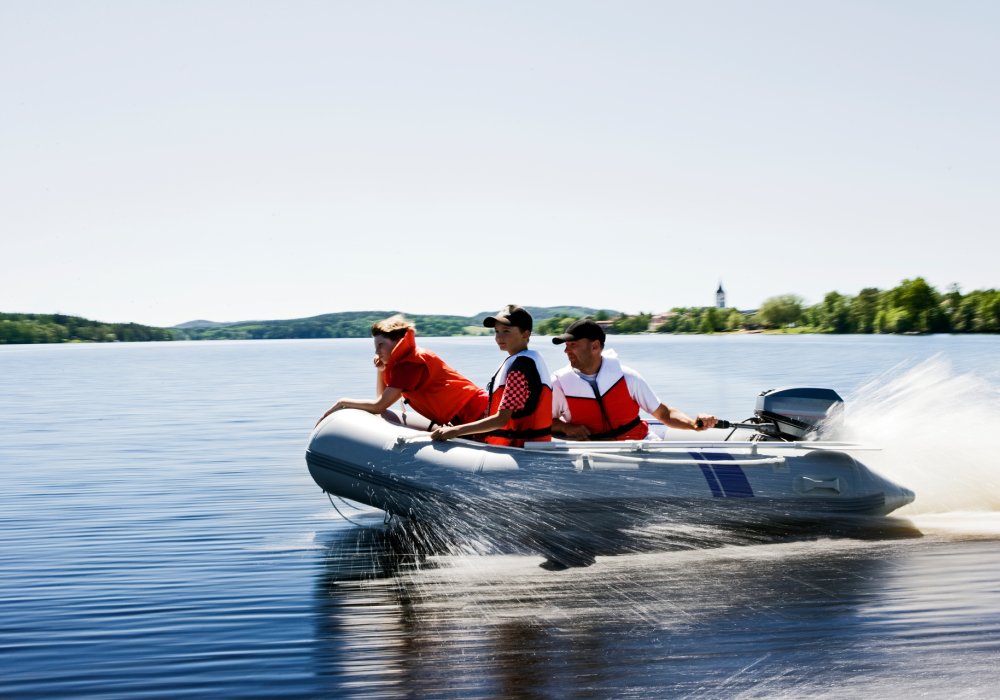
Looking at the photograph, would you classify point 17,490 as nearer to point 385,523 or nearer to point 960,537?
point 385,523

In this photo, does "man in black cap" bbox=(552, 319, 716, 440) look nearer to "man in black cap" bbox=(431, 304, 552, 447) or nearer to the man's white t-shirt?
the man's white t-shirt

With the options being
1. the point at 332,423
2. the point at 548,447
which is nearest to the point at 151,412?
the point at 332,423

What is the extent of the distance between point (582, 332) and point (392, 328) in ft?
4.69

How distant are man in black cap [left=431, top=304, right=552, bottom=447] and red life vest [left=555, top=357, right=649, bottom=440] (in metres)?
0.32

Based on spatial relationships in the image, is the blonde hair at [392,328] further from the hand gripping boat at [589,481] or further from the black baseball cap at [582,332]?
the black baseball cap at [582,332]

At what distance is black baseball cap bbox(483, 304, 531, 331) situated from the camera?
652 centimetres

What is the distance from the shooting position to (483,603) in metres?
5.63

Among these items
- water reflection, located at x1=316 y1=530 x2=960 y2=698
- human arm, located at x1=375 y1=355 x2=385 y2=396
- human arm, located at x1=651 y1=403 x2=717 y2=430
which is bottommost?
water reflection, located at x1=316 y1=530 x2=960 y2=698

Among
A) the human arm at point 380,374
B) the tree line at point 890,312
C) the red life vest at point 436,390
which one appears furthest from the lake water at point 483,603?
the tree line at point 890,312

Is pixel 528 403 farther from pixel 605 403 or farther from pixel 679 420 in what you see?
pixel 679 420

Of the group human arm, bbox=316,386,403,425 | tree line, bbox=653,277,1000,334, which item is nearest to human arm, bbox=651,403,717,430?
human arm, bbox=316,386,403,425

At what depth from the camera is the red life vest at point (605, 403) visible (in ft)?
22.9

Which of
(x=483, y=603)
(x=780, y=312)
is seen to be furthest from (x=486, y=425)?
(x=780, y=312)

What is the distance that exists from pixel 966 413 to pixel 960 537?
166 cm
